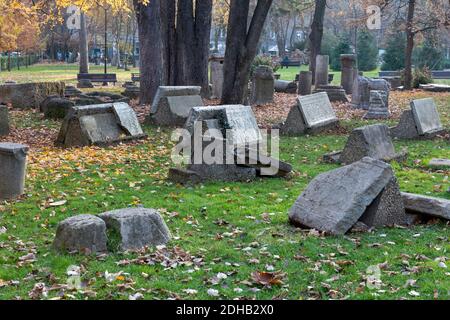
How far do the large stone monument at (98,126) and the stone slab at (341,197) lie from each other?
7170 millimetres

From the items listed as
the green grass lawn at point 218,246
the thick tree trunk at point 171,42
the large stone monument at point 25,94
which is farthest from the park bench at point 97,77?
the green grass lawn at point 218,246

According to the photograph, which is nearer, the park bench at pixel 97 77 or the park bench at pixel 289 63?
the park bench at pixel 97 77

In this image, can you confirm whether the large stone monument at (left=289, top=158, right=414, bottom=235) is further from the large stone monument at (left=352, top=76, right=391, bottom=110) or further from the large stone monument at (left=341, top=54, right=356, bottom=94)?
the large stone monument at (left=341, top=54, right=356, bottom=94)

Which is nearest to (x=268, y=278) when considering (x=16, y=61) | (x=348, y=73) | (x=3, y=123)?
(x=3, y=123)

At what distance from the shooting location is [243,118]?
14000mm

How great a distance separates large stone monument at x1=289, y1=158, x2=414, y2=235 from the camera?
746 centimetres

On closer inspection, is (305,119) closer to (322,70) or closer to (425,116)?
(425,116)

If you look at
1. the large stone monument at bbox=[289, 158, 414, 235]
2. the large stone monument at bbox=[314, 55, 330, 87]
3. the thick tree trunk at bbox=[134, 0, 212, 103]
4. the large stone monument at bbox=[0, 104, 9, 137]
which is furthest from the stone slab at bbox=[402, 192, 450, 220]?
the large stone monument at bbox=[314, 55, 330, 87]

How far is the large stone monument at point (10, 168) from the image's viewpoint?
946cm

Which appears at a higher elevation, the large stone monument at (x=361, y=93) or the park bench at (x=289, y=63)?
the park bench at (x=289, y=63)

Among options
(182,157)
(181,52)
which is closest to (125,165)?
(182,157)

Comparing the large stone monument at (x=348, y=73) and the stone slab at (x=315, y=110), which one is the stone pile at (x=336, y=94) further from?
the stone slab at (x=315, y=110)

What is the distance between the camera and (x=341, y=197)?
7.59 meters
